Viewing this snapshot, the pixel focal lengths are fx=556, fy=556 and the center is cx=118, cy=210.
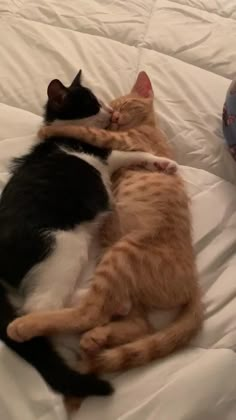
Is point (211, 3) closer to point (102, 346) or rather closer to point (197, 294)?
point (197, 294)

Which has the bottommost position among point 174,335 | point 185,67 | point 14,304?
point 14,304

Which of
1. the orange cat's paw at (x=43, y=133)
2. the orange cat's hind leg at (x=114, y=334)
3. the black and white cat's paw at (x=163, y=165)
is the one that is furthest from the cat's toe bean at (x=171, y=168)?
the orange cat's hind leg at (x=114, y=334)

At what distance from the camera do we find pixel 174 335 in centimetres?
107

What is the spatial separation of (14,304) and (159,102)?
79cm

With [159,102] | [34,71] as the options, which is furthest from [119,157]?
[34,71]

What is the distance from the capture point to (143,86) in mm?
1570

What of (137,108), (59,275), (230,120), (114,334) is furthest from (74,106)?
(114,334)

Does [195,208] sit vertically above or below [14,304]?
above

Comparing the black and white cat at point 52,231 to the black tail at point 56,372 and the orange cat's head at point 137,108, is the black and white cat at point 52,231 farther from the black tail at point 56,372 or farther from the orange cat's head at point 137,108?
the orange cat's head at point 137,108

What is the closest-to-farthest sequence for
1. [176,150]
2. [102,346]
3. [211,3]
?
[102,346]
[176,150]
[211,3]

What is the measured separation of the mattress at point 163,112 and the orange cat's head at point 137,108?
0.05m

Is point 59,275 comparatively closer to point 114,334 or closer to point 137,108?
point 114,334

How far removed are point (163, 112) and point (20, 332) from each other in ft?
2.73

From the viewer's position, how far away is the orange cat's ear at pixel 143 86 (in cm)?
157
